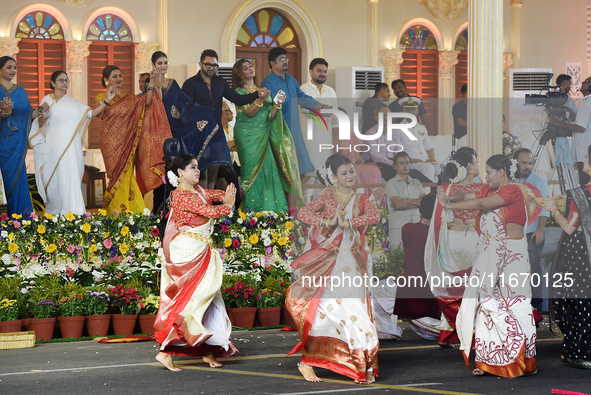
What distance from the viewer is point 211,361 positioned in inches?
200

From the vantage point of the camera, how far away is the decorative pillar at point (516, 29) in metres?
12.6

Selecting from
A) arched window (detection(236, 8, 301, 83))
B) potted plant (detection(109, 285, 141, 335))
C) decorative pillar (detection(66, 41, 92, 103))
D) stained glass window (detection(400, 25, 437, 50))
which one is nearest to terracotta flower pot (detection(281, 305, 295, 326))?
potted plant (detection(109, 285, 141, 335))

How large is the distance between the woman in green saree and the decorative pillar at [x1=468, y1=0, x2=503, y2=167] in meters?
1.77

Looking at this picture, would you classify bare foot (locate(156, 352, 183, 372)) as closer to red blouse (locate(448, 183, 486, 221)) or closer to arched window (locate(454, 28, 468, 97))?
red blouse (locate(448, 183, 486, 221))

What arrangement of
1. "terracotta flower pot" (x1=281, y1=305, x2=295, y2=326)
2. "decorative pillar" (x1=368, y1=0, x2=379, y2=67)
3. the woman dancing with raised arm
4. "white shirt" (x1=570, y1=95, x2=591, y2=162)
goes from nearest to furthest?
the woman dancing with raised arm → "terracotta flower pot" (x1=281, y1=305, x2=295, y2=326) → "white shirt" (x1=570, y1=95, x2=591, y2=162) → "decorative pillar" (x1=368, y1=0, x2=379, y2=67)

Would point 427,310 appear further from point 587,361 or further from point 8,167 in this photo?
point 8,167

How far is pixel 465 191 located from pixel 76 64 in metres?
7.06

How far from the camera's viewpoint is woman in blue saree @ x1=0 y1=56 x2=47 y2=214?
24.6 ft

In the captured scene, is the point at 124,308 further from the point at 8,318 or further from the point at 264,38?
the point at 264,38

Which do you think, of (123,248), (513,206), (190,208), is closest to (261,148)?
(123,248)

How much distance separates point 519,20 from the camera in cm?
1266

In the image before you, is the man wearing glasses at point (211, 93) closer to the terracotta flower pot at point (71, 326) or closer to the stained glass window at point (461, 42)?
the terracotta flower pot at point (71, 326)

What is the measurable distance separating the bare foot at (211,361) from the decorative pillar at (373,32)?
7.72 meters

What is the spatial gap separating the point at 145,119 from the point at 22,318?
2.57 m
